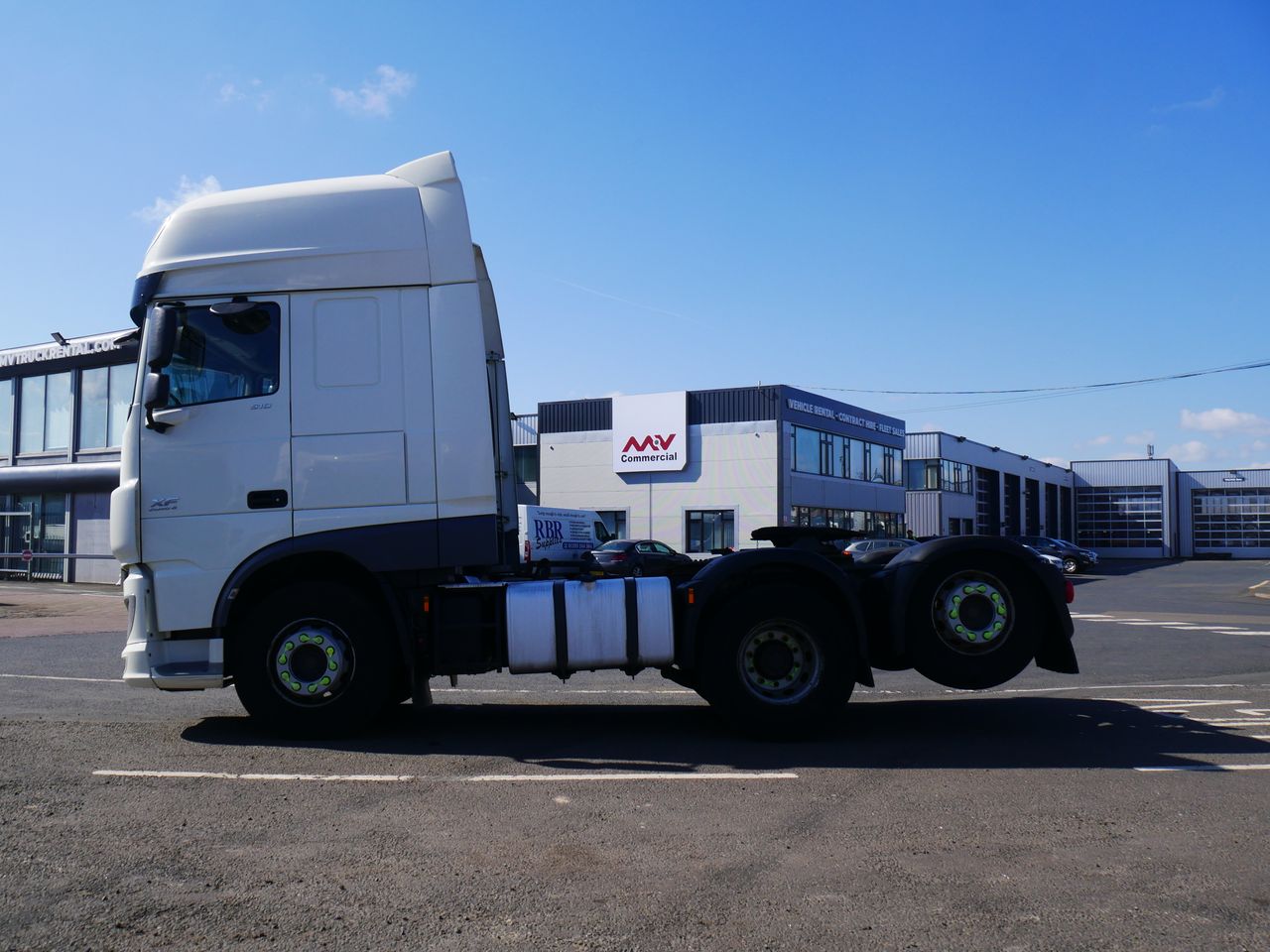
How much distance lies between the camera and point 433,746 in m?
7.10

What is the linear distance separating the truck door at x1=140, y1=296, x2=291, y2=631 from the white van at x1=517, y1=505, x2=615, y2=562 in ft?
41.4

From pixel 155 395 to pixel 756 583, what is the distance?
4.45 metres

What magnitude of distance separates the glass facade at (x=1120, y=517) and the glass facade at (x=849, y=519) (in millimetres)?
34988

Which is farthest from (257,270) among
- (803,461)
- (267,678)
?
(803,461)

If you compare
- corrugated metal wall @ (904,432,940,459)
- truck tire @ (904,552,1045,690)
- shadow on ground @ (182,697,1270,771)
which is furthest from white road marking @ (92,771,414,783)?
corrugated metal wall @ (904,432,940,459)

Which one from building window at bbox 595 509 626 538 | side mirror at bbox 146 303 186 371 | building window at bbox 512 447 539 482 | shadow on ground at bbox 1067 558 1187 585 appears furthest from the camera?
building window at bbox 512 447 539 482

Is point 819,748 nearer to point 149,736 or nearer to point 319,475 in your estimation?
point 319,475

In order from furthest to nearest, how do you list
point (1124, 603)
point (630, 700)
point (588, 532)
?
1. point (588, 532)
2. point (1124, 603)
3. point (630, 700)

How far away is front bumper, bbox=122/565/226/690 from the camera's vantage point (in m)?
6.98

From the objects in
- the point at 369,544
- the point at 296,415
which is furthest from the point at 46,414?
the point at 369,544

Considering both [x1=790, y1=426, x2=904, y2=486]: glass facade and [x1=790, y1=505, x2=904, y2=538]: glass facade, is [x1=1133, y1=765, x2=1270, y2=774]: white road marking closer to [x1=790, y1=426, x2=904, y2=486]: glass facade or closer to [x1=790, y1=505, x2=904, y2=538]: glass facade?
[x1=790, y1=505, x2=904, y2=538]: glass facade

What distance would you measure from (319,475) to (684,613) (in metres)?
2.79

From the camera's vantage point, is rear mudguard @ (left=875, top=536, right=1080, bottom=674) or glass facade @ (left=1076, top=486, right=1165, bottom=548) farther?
glass facade @ (left=1076, top=486, right=1165, bottom=548)

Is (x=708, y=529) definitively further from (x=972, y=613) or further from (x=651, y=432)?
(x=972, y=613)
